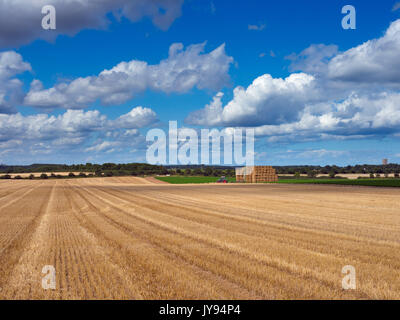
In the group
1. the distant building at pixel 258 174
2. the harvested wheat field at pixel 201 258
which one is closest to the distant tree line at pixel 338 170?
the distant building at pixel 258 174

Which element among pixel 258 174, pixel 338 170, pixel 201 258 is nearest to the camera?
pixel 201 258

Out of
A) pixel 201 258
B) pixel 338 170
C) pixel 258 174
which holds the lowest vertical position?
pixel 201 258

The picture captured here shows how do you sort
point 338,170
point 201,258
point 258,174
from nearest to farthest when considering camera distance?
point 201,258 → point 258,174 → point 338,170

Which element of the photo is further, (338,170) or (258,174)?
(338,170)

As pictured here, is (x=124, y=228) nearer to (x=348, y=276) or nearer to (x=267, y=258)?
(x=267, y=258)

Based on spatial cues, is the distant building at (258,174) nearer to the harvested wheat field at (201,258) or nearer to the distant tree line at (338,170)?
the distant tree line at (338,170)

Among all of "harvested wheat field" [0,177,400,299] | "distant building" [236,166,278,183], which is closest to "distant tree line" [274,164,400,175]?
"distant building" [236,166,278,183]

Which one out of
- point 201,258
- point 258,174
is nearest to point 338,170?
point 258,174

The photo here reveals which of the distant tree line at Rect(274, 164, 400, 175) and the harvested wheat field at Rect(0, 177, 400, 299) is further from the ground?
the distant tree line at Rect(274, 164, 400, 175)

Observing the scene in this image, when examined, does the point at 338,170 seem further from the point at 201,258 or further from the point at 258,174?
the point at 201,258

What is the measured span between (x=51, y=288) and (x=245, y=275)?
14.9 feet

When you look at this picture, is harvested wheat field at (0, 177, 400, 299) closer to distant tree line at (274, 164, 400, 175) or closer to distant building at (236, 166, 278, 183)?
distant building at (236, 166, 278, 183)
